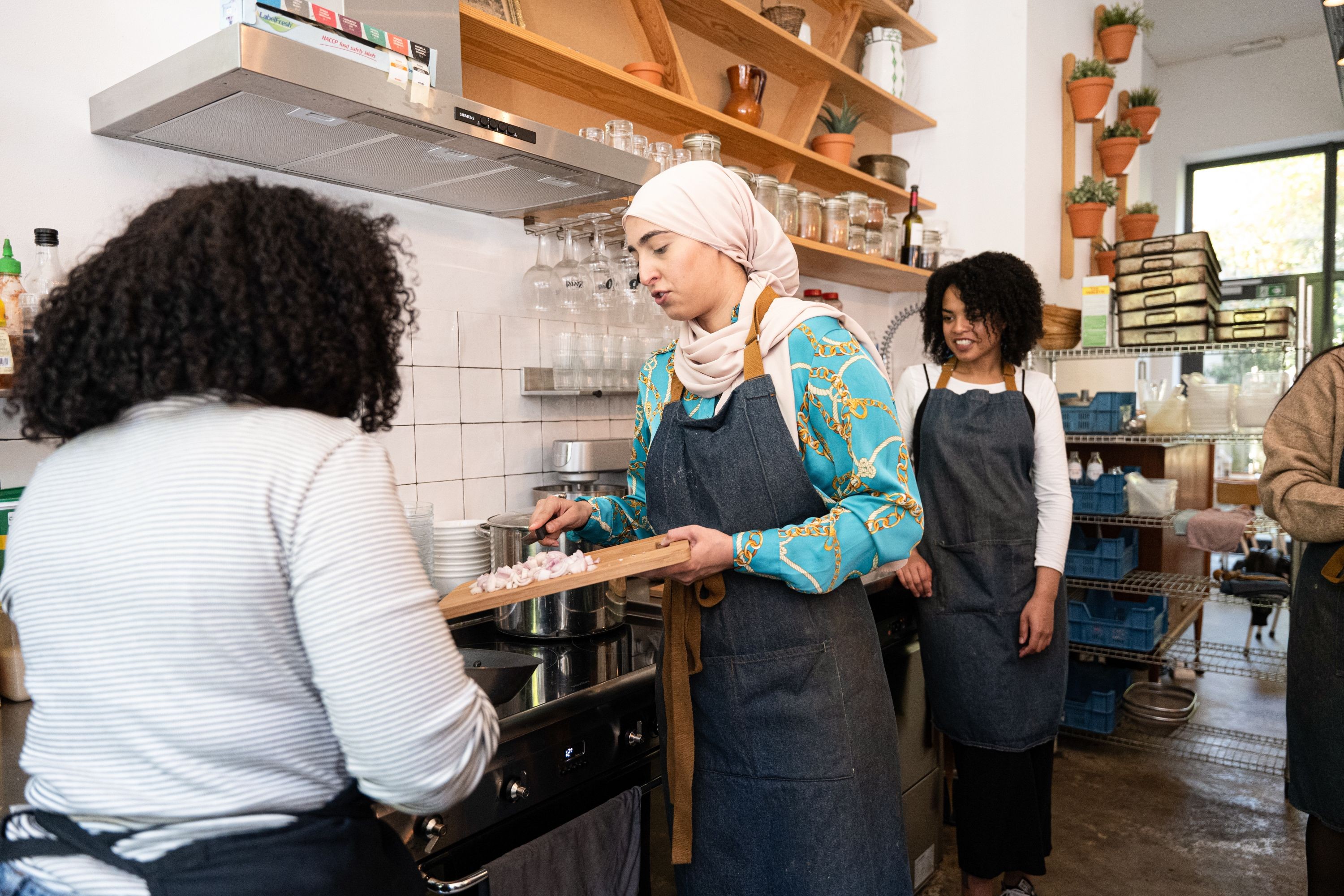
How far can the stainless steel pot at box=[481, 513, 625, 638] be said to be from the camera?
5.94 feet

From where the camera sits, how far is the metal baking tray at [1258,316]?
309 centimetres

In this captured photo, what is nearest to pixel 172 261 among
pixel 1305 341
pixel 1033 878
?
pixel 1033 878

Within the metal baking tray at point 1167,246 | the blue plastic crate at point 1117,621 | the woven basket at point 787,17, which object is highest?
the woven basket at point 787,17

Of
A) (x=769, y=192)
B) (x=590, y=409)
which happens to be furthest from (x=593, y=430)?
(x=769, y=192)

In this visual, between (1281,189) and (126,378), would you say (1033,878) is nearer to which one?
(126,378)

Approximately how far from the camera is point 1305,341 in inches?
122

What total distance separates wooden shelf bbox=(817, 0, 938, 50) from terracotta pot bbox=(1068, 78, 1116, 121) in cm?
66

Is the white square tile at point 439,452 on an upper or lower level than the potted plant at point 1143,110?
lower

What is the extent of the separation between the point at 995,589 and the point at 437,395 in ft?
4.69

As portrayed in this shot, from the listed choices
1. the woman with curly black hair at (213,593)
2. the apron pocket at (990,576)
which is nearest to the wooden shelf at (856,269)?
the apron pocket at (990,576)

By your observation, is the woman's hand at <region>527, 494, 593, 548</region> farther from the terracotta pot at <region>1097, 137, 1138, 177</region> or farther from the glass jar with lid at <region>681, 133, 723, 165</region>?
the terracotta pot at <region>1097, 137, 1138, 177</region>

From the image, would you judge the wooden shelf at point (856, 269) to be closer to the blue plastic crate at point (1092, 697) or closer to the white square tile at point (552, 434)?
the white square tile at point (552, 434)

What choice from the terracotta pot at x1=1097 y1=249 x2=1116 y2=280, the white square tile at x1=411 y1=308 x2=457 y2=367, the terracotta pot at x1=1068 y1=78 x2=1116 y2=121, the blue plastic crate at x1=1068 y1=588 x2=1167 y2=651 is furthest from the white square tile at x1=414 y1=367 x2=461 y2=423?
the terracotta pot at x1=1097 y1=249 x2=1116 y2=280

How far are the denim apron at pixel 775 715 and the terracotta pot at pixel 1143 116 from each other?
382 centimetres
